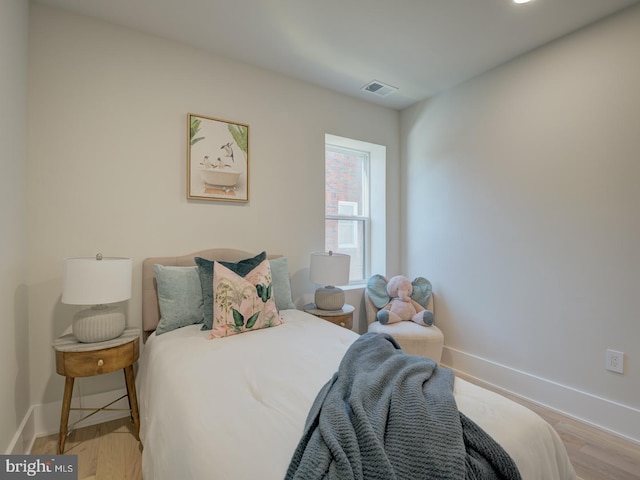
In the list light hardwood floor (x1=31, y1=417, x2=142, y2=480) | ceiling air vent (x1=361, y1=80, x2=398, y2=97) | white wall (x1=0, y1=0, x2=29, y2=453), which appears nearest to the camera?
white wall (x1=0, y1=0, x2=29, y2=453)

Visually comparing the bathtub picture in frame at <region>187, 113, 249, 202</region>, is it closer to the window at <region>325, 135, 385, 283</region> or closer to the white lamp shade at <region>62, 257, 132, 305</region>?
the white lamp shade at <region>62, 257, 132, 305</region>

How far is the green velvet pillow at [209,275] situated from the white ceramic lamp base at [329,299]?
2.12 feet

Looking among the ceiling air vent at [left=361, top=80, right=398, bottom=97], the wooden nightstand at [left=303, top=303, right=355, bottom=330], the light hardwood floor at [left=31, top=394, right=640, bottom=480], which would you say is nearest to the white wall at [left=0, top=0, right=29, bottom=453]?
the light hardwood floor at [left=31, top=394, right=640, bottom=480]

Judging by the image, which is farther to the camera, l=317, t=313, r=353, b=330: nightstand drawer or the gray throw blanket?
l=317, t=313, r=353, b=330: nightstand drawer

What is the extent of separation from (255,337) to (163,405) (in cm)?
60

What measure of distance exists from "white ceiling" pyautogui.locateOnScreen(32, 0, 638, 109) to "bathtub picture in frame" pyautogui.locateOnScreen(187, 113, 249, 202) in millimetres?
577

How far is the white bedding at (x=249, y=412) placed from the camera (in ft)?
2.85

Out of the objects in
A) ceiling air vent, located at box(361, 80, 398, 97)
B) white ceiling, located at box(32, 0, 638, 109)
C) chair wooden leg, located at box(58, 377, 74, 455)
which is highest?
ceiling air vent, located at box(361, 80, 398, 97)

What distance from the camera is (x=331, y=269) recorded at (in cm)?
251

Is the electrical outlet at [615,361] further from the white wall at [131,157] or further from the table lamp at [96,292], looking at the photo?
the table lamp at [96,292]

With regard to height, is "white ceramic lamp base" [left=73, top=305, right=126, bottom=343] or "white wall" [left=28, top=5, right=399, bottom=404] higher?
"white wall" [left=28, top=5, right=399, bottom=404]

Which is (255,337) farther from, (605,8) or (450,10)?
(605,8)

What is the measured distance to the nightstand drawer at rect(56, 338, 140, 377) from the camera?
164cm

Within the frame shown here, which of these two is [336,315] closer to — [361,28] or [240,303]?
[240,303]
